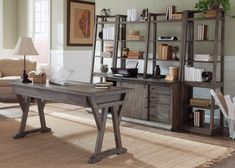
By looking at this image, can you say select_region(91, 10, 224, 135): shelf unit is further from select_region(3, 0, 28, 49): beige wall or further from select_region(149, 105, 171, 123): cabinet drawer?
select_region(3, 0, 28, 49): beige wall

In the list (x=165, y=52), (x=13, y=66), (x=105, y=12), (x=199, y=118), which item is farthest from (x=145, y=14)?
(x=13, y=66)

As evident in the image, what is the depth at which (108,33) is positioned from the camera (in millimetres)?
6578

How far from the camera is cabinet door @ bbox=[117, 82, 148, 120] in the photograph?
222 inches

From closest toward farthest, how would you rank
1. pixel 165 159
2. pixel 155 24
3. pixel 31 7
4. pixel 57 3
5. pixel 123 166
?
pixel 123 166 → pixel 165 159 → pixel 155 24 → pixel 57 3 → pixel 31 7

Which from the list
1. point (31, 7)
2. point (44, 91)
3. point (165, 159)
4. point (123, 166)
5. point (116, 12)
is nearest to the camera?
point (123, 166)

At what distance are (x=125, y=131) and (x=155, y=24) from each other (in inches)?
79.0

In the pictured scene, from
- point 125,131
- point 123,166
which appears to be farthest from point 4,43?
point 123,166

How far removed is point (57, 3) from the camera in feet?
27.3

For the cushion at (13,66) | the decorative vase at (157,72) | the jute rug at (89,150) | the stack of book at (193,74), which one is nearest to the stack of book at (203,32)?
the stack of book at (193,74)

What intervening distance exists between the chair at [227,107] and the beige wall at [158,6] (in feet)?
2.69

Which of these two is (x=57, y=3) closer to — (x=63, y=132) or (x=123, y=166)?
(x=63, y=132)

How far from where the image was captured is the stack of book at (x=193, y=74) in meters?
5.21

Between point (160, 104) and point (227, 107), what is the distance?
1.01 meters

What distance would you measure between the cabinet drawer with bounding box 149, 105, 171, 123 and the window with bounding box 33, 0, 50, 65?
3.95 metres
